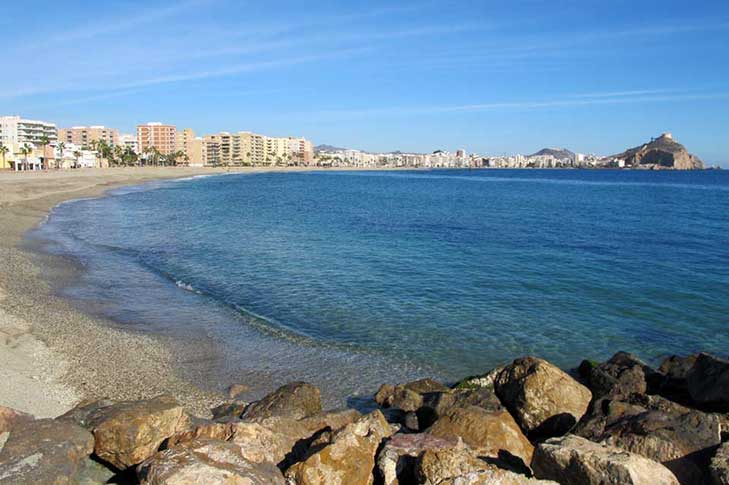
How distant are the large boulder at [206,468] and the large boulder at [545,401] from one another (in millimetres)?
5126

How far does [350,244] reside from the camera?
3447cm

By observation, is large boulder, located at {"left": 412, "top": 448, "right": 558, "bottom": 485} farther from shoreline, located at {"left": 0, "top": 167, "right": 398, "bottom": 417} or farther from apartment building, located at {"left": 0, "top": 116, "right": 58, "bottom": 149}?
apartment building, located at {"left": 0, "top": 116, "right": 58, "bottom": 149}

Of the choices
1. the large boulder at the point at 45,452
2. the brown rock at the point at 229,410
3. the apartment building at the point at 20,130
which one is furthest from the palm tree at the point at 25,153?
the large boulder at the point at 45,452

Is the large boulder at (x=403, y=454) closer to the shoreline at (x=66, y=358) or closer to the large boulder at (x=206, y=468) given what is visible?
the large boulder at (x=206, y=468)

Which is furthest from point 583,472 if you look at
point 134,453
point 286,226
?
point 286,226

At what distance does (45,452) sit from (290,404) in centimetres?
427

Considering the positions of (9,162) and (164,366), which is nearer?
(164,366)

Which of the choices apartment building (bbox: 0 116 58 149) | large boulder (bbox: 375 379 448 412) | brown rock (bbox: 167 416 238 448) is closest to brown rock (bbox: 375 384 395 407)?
large boulder (bbox: 375 379 448 412)

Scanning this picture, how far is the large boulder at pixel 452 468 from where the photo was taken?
20.0 feet

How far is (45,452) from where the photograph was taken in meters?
6.81

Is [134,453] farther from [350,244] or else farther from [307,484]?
[350,244]

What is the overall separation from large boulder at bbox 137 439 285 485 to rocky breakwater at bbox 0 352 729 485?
0.05 feet

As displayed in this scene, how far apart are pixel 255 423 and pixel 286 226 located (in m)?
36.8

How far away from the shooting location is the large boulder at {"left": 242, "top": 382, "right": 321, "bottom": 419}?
10.1 m
